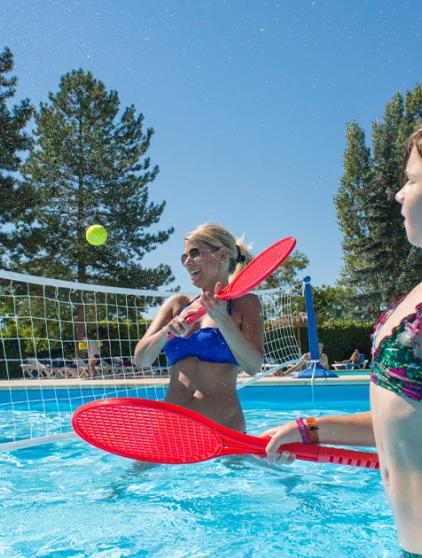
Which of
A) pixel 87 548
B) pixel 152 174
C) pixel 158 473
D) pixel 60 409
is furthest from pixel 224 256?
pixel 152 174

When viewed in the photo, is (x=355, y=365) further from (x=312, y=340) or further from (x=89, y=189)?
(x=89, y=189)

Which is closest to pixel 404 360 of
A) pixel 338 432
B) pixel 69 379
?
pixel 338 432

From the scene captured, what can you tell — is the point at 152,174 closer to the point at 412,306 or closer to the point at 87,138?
the point at 87,138

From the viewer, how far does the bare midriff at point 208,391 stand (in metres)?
3.84

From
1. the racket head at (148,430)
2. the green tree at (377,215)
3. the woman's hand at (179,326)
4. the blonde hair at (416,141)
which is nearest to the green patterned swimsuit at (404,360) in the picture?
the blonde hair at (416,141)

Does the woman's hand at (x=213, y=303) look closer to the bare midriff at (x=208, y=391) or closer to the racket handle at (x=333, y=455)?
the bare midriff at (x=208, y=391)

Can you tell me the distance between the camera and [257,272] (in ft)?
10.7

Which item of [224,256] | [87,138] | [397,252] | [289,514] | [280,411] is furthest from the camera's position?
[397,252]

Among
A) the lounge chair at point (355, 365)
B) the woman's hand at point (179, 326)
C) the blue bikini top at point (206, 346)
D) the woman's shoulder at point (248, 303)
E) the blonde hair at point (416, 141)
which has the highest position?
the blonde hair at point (416, 141)

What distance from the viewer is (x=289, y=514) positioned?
3.40 metres

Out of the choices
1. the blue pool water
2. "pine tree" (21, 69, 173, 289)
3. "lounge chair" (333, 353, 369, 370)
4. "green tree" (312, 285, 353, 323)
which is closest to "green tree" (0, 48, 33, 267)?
"pine tree" (21, 69, 173, 289)

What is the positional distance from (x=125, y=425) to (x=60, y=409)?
24.7 feet

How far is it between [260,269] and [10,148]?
24.0 m

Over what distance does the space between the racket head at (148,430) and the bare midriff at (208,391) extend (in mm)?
1340
